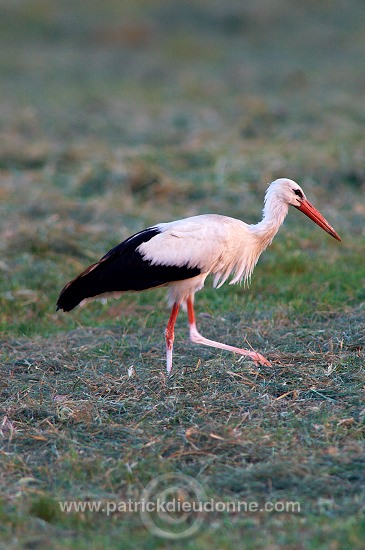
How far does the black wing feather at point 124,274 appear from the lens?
5.69m

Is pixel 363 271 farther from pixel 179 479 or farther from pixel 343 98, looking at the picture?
pixel 343 98

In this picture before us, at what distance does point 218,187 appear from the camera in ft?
32.0

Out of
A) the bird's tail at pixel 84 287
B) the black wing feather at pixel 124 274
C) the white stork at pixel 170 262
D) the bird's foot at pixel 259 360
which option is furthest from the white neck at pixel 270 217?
the bird's tail at pixel 84 287

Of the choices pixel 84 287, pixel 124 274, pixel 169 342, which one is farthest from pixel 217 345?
pixel 84 287

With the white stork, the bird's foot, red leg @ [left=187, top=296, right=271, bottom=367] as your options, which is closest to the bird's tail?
the white stork

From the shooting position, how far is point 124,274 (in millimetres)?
5691

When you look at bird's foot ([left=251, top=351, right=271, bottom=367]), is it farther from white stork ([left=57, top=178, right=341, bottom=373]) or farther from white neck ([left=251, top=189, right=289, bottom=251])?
white neck ([left=251, top=189, right=289, bottom=251])

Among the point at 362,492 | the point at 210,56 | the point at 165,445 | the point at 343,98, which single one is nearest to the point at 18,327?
the point at 165,445

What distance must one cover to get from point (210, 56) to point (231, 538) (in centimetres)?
1866

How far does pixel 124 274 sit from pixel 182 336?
0.83 metres

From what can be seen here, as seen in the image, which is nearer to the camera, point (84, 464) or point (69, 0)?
point (84, 464)

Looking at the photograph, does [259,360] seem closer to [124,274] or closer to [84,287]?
[124,274]

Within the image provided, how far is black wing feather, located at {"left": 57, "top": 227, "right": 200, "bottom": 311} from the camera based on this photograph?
18.7 ft

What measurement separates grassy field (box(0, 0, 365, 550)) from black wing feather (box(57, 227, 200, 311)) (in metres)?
0.43
